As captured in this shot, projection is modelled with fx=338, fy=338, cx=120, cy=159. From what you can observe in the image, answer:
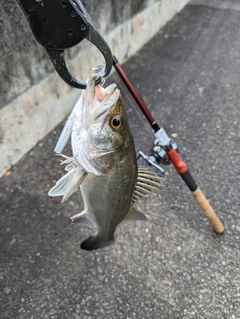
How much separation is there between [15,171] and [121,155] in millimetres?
1993

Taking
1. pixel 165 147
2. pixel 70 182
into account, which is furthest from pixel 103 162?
pixel 165 147

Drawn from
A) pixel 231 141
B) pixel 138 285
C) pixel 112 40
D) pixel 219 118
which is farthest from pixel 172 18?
pixel 138 285

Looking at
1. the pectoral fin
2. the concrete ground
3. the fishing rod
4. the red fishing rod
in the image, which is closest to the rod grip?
the red fishing rod

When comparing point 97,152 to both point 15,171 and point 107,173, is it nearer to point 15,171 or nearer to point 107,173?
point 107,173

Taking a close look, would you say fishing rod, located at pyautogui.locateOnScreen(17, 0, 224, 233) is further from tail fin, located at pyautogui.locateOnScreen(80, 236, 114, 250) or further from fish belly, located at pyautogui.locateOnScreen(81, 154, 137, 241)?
tail fin, located at pyautogui.locateOnScreen(80, 236, 114, 250)

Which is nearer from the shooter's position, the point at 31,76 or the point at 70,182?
the point at 70,182

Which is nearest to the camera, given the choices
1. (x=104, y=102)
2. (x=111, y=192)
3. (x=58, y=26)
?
(x=58, y=26)

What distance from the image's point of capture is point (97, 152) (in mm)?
1507

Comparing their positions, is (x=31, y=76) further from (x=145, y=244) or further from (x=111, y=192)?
(x=111, y=192)

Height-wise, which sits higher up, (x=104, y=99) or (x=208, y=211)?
(x=104, y=99)

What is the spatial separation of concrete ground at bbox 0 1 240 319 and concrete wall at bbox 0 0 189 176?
0.66 ft

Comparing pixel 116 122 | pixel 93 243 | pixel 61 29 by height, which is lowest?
pixel 93 243

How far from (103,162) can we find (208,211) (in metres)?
1.28

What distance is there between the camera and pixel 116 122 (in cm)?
147
